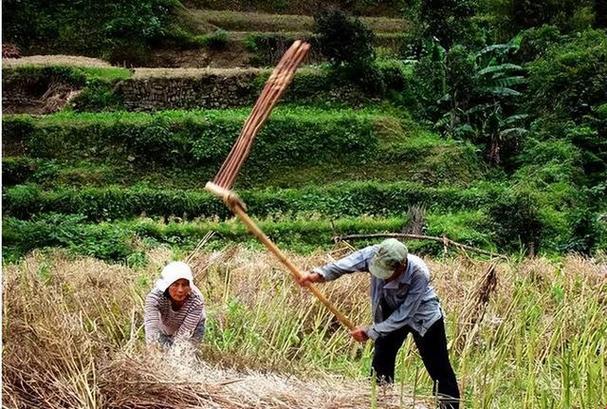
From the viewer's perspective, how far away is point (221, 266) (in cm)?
623

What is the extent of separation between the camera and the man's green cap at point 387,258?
351 centimetres

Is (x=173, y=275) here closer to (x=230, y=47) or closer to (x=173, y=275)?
(x=173, y=275)

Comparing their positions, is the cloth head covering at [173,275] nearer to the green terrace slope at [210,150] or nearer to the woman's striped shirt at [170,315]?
the woman's striped shirt at [170,315]

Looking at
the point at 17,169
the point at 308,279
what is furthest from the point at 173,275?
the point at 17,169

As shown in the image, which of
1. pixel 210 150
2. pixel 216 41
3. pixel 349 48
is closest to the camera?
pixel 210 150

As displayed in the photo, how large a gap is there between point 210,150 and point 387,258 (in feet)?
38.5

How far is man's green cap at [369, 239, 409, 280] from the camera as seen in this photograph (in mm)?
3510

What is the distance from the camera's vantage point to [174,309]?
4027 mm

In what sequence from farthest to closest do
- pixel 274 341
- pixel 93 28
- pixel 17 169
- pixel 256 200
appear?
pixel 93 28
pixel 17 169
pixel 256 200
pixel 274 341

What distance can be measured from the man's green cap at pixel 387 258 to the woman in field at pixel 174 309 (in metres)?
0.87

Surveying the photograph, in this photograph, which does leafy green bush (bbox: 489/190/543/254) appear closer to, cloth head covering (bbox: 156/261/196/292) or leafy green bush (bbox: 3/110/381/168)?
leafy green bush (bbox: 3/110/381/168)

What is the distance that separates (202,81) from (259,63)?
2565 mm

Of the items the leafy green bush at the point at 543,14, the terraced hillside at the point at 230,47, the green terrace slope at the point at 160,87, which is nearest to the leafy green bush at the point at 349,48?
the green terrace slope at the point at 160,87

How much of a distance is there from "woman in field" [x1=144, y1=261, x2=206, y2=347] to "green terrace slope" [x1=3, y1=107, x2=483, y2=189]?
10.5 metres
